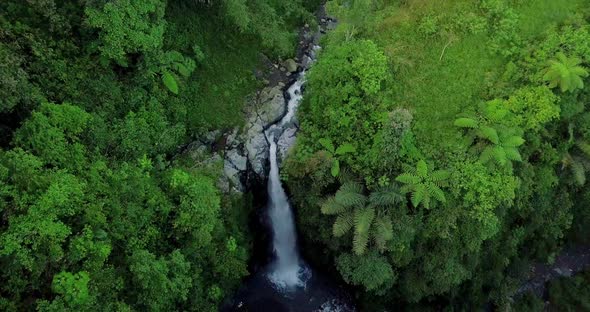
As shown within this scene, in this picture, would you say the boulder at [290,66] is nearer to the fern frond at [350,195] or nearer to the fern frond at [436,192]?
the fern frond at [350,195]

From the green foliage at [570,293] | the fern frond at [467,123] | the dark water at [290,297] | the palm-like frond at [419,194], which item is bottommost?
the green foliage at [570,293]

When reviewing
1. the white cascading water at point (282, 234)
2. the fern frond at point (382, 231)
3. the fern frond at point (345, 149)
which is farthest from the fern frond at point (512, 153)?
the white cascading water at point (282, 234)

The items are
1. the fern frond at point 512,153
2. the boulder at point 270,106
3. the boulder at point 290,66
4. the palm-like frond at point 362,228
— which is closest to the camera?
the palm-like frond at point 362,228

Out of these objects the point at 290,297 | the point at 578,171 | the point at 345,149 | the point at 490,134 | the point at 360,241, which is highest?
the point at 490,134

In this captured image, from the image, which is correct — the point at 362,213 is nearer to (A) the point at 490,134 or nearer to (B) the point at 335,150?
(B) the point at 335,150

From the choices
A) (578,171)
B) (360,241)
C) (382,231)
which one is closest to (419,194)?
(382,231)

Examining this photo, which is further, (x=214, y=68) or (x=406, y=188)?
(x=214, y=68)
